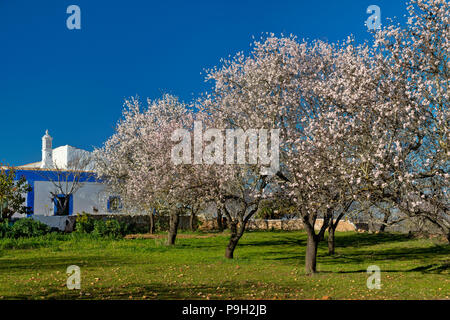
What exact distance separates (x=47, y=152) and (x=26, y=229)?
29.4m

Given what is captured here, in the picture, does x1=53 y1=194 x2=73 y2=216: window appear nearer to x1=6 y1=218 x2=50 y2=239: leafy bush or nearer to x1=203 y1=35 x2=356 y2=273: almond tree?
x1=6 y1=218 x2=50 y2=239: leafy bush

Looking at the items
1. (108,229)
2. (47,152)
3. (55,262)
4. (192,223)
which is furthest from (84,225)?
(47,152)

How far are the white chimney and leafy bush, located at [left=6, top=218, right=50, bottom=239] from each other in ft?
83.1

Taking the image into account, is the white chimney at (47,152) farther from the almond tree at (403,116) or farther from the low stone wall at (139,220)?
the almond tree at (403,116)

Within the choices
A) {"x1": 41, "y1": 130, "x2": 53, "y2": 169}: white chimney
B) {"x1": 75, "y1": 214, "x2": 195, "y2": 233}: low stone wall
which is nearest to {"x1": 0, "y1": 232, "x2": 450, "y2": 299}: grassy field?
{"x1": 75, "y1": 214, "x2": 195, "y2": 233}: low stone wall

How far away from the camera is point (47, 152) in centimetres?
5616

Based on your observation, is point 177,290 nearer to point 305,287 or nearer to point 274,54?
point 305,287

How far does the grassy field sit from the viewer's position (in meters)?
12.6

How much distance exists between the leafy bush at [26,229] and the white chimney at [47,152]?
2534 centimetres

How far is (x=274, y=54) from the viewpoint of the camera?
19391 millimetres

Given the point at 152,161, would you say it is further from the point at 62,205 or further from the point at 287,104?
the point at 62,205
